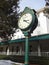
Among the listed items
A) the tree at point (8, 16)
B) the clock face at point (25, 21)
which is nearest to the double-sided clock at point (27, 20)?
the clock face at point (25, 21)

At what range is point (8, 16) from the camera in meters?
25.2

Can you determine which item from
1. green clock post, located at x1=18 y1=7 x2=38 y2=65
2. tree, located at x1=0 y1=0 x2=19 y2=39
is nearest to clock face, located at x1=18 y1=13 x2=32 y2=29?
green clock post, located at x1=18 y1=7 x2=38 y2=65

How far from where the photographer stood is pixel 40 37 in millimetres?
24688

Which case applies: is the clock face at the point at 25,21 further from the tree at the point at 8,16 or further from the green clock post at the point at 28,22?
the tree at the point at 8,16

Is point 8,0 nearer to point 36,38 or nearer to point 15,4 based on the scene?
point 15,4

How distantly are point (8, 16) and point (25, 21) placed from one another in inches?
667

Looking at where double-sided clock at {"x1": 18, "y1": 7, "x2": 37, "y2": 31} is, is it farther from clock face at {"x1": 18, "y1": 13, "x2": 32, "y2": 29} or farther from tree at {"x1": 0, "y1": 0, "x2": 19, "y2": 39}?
tree at {"x1": 0, "y1": 0, "x2": 19, "y2": 39}

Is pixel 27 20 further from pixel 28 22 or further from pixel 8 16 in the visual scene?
pixel 8 16

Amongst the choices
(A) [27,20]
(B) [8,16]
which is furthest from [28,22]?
(B) [8,16]

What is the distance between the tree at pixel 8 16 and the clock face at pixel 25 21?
47.2 feet

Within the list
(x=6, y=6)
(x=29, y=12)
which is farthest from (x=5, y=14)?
(x=29, y=12)

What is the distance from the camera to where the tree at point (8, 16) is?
2364 cm

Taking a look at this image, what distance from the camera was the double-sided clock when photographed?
8.14 metres

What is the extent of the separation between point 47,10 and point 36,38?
5791 mm
